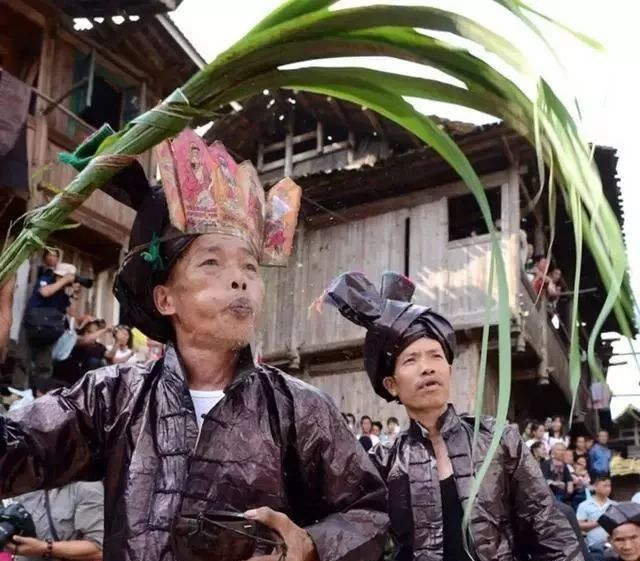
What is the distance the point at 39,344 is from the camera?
9.02 meters

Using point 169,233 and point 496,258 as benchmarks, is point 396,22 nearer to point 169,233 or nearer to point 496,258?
point 496,258

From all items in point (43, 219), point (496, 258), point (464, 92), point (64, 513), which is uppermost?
point (464, 92)

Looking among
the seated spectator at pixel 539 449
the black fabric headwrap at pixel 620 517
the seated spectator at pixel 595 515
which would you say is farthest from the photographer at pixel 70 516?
the seated spectator at pixel 539 449

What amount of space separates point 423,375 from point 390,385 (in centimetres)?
18

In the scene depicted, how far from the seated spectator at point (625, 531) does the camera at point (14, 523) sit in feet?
12.8

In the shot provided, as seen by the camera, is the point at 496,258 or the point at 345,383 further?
the point at 345,383

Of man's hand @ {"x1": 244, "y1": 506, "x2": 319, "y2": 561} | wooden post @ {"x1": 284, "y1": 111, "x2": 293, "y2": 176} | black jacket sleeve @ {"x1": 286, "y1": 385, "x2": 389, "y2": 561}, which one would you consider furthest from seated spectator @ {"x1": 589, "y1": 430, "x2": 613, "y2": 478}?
man's hand @ {"x1": 244, "y1": 506, "x2": 319, "y2": 561}

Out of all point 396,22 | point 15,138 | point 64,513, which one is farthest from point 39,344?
point 396,22

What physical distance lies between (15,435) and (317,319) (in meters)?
14.2

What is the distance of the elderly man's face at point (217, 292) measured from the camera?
2549mm

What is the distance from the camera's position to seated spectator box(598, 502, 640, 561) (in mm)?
6598

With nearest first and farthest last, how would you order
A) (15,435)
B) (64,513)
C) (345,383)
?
(15,435) < (64,513) < (345,383)

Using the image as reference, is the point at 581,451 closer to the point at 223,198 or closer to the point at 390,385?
the point at 390,385

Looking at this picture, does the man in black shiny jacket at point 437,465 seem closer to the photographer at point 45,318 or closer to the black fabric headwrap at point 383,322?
the black fabric headwrap at point 383,322
